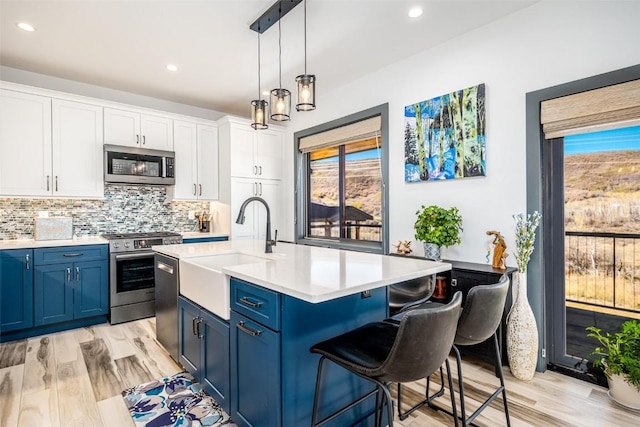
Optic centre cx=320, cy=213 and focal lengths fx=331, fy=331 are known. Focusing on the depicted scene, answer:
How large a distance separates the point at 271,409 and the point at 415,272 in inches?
37.4

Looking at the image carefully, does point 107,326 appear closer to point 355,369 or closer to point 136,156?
point 136,156

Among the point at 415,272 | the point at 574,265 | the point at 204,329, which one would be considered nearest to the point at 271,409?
the point at 204,329

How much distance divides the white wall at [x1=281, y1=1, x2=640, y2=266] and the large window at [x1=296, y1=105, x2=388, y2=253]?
270 mm

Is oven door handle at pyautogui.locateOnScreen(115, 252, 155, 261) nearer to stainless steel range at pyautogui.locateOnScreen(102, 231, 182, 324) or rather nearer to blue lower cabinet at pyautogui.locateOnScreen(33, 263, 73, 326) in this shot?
stainless steel range at pyautogui.locateOnScreen(102, 231, 182, 324)

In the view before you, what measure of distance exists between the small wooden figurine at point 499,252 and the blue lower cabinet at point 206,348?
2.09m

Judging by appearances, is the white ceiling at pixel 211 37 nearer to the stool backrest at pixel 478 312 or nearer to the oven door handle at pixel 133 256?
the oven door handle at pixel 133 256

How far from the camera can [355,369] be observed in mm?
1308

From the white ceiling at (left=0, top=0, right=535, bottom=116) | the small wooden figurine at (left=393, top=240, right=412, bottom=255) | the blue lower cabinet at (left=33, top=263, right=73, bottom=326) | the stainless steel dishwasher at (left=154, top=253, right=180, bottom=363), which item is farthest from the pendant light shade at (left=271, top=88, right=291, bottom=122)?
the blue lower cabinet at (left=33, top=263, right=73, bottom=326)

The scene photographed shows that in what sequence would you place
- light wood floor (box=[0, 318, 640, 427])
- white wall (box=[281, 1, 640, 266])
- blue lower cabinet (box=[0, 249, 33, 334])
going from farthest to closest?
blue lower cabinet (box=[0, 249, 33, 334])
white wall (box=[281, 1, 640, 266])
light wood floor (box=[0, 318, 640, 427])

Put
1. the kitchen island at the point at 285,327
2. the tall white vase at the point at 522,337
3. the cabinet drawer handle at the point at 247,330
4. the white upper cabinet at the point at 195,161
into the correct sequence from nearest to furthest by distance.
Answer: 1. the kitchen island at the point at 285,327
2. the cabinet drawer handle at the point at 247,330
3. the tall white vase at the point at 522,337
4. the white upper cabinet at the point at 195,161

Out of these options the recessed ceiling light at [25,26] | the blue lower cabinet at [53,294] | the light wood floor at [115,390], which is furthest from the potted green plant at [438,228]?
the recessed ceiling light at [25,26]

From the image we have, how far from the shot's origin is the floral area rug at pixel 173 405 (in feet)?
6.43

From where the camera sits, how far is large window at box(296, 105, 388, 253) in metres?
3.80

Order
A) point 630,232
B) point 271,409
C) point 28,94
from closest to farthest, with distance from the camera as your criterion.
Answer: point 271,409 → point 630,232 → point 28,94
